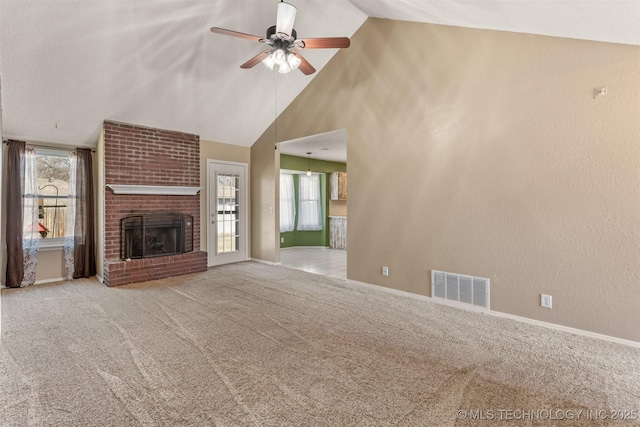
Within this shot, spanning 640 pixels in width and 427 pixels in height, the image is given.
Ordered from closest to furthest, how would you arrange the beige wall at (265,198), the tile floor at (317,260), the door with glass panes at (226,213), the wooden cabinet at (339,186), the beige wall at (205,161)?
the tile floor at (317,260), the beige wall at (205,161), the door with glass panes at (226,213), the beige wall at (265,198), the wooden cabinet at (339,186)

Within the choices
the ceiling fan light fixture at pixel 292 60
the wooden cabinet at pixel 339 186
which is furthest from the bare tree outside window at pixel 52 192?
the wooden cabinet at pixel 339 186

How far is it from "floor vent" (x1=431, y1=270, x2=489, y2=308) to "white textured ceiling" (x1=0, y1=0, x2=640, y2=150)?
2.60 metres

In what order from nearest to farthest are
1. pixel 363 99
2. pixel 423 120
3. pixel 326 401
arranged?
pixel 326 401 < pixel 423 120 < pixel 363 99

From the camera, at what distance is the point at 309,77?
5328 mm

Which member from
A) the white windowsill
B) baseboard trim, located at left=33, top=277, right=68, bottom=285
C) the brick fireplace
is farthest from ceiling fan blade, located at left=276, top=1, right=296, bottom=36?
baseboard trim, located at left=33, top=277, right=68, bottom=285

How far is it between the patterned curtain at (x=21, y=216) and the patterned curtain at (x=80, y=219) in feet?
1.34

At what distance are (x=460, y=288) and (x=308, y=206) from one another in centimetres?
557

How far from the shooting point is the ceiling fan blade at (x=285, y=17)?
113 inches

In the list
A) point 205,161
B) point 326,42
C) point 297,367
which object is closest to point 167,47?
point 326,42

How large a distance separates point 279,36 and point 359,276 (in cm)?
334

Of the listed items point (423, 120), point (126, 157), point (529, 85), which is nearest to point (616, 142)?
point (529, 85)

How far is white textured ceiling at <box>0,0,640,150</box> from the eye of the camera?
286 cm

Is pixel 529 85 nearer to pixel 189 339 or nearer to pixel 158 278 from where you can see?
pixel 189 339

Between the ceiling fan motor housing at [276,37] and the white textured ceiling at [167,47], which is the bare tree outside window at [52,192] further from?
the ceiling fan motor housing at [276,37]
